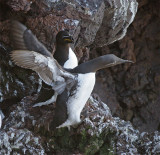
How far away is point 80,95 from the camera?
3377 mm

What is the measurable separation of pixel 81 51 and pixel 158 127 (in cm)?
277

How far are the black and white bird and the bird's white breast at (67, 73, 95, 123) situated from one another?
0.36m

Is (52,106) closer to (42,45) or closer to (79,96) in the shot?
(79,96)

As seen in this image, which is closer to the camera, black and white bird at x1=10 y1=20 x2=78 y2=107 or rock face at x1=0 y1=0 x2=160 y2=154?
black and white bird at x1=10 y1=20 x2=78 y2=107

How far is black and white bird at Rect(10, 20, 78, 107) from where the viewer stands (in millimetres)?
3200

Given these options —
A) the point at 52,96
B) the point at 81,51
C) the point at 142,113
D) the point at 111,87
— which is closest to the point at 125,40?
the point at 111,87

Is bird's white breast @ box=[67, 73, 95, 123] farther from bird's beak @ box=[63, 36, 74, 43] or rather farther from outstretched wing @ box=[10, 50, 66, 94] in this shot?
bird's beak @ box=[63, 36, 74, 43]

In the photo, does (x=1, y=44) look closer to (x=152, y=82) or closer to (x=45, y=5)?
(x=45, y=5)

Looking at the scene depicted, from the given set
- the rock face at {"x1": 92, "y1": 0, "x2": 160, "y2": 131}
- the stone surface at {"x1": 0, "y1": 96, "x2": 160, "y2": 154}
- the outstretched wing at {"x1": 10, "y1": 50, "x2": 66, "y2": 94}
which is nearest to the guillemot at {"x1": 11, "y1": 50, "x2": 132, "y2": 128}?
the outstretched wing at {"x1": 10, "y1": 50, "x2": 66, "y2": 94}

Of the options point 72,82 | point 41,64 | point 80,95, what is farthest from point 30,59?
point 80,95

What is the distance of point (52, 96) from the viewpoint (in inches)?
146

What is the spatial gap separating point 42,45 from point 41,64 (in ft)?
0.55

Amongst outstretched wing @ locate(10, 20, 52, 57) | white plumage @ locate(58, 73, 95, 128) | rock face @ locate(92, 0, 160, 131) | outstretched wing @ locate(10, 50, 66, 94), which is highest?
outstretched wing @ locate(10, 20, 52, 57)

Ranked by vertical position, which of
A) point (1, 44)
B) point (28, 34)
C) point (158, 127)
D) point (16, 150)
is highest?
point (28, 34)
